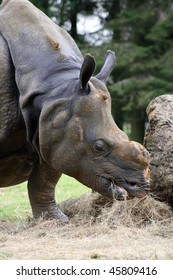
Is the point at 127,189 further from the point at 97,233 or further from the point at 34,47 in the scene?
the point at 34,47

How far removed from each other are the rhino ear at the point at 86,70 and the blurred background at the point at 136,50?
54.8ft

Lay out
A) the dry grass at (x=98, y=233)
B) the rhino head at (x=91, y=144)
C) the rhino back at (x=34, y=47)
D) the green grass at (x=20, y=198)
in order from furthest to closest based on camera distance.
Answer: the green grass at (x=20, y=198) < the rhino back at (x=34, y=47) < the rhino head at (x=91, y=144) < the dry grass at (x=98, y=233)

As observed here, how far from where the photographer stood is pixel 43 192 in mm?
8297

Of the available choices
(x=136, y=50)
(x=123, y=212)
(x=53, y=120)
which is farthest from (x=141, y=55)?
(x=53, y=120)

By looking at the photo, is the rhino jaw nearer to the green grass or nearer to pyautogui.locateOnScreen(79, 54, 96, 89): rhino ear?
pyautogui.locateOnScreen(79, 54, 96, 89): rhino ear

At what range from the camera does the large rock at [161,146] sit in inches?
316

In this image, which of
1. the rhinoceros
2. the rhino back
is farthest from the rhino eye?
the rhino back

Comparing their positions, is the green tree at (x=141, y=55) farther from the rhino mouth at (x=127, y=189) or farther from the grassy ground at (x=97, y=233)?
the rhino mouth at (x=127, y=189)

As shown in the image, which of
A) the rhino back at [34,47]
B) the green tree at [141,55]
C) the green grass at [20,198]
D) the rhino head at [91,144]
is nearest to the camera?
the rhino head at [91,144]

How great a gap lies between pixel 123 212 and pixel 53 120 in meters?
1.31

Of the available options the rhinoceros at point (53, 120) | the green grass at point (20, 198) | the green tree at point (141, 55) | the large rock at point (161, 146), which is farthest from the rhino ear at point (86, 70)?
the green tree at point (141, 55)

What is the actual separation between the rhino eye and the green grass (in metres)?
2.74

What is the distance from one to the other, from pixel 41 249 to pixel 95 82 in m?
1.86

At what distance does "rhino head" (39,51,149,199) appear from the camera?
6555 millimetres
